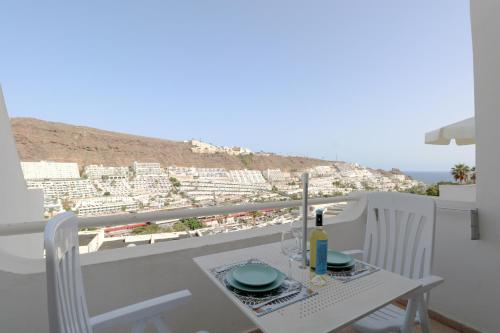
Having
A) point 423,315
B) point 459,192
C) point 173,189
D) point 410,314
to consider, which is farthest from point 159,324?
point 459,192

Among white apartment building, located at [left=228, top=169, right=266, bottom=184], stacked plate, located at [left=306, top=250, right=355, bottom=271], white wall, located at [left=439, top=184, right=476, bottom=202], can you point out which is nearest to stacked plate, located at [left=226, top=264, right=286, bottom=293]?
stacked plate, located at [left=306, top=250, right=355, bottom=271]

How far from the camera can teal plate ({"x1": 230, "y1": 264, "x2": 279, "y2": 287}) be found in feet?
2.88

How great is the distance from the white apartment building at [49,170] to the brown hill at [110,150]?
0.21 ft

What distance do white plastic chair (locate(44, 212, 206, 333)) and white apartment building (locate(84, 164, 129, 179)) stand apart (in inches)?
70.9

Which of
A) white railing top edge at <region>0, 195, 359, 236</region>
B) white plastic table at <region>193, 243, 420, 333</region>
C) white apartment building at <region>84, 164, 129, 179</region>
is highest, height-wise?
white apartment building at <region>84, 164, 129, 179</region>

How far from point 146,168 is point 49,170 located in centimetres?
86

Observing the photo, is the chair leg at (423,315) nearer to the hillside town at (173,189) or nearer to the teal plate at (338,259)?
the teal plate at (338,259)

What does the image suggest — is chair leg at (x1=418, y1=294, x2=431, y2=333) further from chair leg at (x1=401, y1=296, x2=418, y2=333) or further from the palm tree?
the palm tree

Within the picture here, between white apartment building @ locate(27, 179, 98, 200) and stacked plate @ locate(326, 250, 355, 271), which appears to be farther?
white apartment building @ locate(27, 179, 98, 200)


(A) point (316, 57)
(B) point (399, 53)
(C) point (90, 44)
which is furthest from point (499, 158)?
(C) point (90, 44)

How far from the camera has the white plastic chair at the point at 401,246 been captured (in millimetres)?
1072

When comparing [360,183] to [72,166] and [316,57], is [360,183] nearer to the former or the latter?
[72,166]

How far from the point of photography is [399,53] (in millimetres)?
3910

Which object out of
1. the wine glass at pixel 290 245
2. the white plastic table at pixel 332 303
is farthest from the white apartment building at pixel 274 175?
the white plastic table at pixel 332 303
